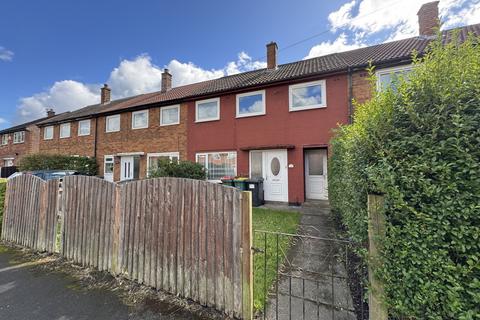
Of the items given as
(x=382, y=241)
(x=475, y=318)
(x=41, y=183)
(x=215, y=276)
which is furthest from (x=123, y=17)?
(x=475, y=318)

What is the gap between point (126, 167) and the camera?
1516 centimetres

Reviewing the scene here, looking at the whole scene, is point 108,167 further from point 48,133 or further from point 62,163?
point 48,133

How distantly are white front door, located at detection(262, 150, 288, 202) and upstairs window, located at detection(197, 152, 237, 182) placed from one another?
1781mm

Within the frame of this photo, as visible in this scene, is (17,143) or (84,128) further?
(17,143)

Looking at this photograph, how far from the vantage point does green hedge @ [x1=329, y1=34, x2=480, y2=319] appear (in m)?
1.50

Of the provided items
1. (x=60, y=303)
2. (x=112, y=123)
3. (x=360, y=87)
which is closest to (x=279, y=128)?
(x=360, y=87)

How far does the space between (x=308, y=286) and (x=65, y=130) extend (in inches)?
914

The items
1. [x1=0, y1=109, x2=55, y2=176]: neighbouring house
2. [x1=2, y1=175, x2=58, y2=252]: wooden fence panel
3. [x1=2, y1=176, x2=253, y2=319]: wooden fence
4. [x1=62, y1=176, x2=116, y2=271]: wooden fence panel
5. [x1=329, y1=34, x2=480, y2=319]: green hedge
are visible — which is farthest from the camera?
[x1=0, y1=109, x2=55, y2=176]: neighbouring house

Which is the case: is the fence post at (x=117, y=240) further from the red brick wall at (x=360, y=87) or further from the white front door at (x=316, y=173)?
the red brick wall at (x=360, y=87)

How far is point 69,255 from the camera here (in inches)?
171

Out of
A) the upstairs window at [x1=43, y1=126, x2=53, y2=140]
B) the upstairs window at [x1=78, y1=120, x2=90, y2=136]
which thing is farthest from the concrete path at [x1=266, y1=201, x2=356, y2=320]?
the upstairs window at [x1=43, y1=126, x2=53, y2=140]

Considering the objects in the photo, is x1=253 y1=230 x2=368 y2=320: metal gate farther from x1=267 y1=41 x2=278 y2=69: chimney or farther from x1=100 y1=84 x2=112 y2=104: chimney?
x1=100 y1=84 x2=112 y2=104: chimney

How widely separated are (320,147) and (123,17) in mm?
12103

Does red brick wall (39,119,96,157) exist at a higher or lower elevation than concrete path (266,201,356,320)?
higher
